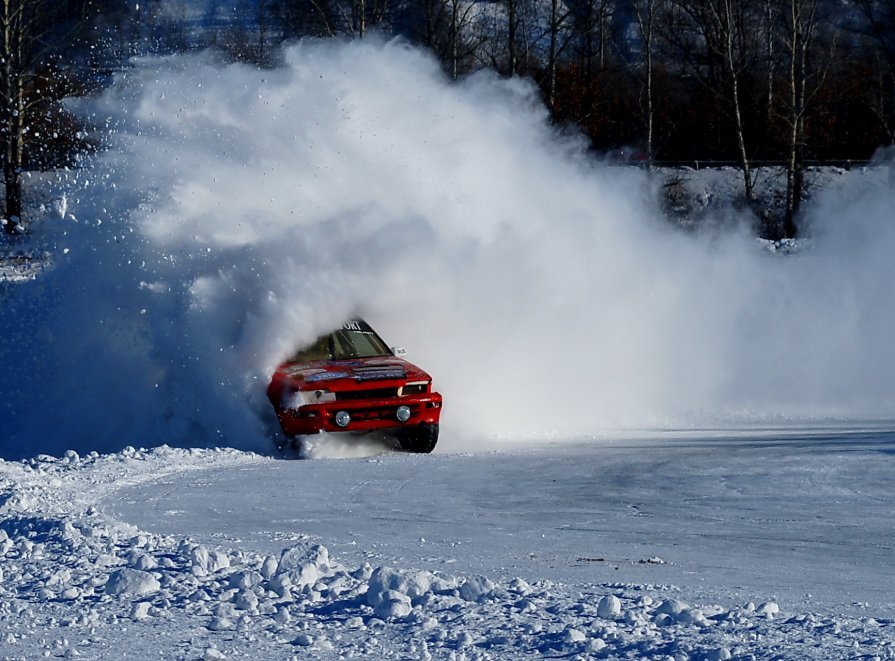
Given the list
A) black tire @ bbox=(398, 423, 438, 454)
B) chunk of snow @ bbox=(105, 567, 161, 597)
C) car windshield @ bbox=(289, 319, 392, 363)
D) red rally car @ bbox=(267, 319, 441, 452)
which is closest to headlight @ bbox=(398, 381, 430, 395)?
red rally car @ bbox=(267, 319, 441, 452)

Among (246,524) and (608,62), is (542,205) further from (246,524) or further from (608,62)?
(608,62)

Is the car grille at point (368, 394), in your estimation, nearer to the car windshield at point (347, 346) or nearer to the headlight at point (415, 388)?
the headlight at point (415, 388)

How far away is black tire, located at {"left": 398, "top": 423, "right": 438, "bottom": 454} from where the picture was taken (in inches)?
519

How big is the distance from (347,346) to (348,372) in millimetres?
1093

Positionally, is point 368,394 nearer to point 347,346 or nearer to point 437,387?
point 347,346

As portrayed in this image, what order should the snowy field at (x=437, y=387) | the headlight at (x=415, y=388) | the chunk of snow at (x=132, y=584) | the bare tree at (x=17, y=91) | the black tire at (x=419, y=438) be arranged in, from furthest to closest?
1. the bare tree at (x=17, y=91)
2. the black tire at (x=419, y=438)
3. the headlight at (x=415, y=388)
4. the chunk of snow at (x=132, y=584)
5. the snowy field at (x=437, y=387)

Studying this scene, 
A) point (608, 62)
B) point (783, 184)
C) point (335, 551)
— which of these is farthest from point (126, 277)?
point (608, 62)

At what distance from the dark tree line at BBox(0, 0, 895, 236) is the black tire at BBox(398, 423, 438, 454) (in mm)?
18545

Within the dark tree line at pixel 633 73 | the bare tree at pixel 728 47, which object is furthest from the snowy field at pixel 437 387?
the dark tree line at pixel 633 73

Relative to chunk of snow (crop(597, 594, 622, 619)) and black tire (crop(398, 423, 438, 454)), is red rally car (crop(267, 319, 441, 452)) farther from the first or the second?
chunk of snow (crop(597, 594, 622, 619))

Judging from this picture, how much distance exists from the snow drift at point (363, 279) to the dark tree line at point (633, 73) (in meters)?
13.6

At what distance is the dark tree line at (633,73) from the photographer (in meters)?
33.1

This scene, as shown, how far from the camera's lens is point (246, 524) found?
8.89 metres

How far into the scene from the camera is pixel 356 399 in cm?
1254
